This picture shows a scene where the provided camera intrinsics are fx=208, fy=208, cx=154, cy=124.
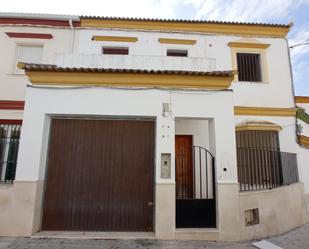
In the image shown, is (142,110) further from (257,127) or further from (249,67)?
(249,67)

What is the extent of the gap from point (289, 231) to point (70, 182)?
6.68 meters

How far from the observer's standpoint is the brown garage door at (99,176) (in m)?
5.39

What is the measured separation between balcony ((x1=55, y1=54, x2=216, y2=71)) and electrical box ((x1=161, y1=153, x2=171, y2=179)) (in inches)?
127

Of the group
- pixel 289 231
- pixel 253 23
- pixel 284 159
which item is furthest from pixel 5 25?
pixel 289 231

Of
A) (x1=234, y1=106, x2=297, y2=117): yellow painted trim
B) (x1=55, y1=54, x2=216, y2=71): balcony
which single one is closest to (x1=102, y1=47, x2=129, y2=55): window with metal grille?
(x1=55, y1=54, x2=216, y2=71): balcony

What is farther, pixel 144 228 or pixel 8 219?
pixel 144 228

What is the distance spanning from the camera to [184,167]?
24.6 feet

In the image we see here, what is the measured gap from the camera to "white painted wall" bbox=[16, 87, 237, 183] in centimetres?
539

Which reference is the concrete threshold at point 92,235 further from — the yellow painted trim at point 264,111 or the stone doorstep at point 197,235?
the yellow painted trim at point 264,111

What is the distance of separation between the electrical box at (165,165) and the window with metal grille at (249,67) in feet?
19.7

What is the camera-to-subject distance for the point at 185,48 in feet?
31.7

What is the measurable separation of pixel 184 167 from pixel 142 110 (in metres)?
3.05

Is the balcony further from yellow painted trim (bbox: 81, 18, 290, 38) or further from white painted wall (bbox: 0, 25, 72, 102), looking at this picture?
yellow painted trim (bbox: 81, 18, 290, 38)

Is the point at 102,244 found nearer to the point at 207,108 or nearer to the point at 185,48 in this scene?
the point at 207,108
